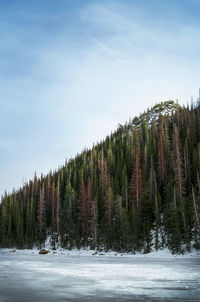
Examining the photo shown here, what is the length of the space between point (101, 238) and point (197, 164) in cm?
2664

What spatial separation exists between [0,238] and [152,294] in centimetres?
9197

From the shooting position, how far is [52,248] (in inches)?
2862

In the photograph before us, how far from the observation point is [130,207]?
220 feet

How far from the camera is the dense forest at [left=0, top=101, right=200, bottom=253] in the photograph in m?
52.5

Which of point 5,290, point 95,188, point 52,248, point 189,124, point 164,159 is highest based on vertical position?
point 189,124

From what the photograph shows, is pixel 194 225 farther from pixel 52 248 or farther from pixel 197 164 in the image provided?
pixel 52 248

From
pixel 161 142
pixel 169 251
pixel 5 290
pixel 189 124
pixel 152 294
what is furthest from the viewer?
pixel 189 124

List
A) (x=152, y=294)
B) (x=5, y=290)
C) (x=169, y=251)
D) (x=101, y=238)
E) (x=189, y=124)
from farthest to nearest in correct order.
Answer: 1. (x=189, y=124)
2. (x=101, y=238)
3. (x=169, y=251)
4. (x=5, y=290)
5. (x=152, y=294)

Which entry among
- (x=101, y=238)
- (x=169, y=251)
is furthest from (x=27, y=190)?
(x=169, y=251)

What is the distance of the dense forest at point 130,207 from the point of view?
172ft

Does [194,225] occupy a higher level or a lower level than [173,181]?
lower

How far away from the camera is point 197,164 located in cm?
6681

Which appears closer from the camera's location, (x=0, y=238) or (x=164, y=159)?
(x=164, y=159)

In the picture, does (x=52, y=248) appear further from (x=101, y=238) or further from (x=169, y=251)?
(x=169, y=251)
